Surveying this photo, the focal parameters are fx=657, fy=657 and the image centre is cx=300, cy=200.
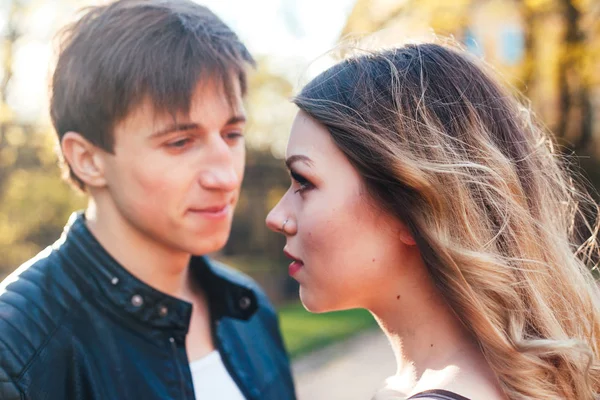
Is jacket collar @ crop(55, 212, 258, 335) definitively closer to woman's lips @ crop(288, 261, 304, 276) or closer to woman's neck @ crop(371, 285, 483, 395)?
woman's lips @ crop(288, 261, 304, 276)

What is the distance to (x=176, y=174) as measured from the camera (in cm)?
252

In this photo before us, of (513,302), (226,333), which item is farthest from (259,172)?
(513,302)

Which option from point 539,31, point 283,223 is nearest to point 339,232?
point 283,223

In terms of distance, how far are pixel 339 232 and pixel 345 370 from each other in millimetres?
6914

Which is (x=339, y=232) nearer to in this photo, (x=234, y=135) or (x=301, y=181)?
(x=301, y=181)

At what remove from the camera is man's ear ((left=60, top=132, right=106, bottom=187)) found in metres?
2.63

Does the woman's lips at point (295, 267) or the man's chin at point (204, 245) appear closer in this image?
the woman's lips at point (295, 267)

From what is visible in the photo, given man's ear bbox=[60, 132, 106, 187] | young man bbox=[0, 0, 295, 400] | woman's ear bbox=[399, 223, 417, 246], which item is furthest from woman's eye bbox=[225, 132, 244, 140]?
woman's ear bbox=[399, 223, 417, 246]

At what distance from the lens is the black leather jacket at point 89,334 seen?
2.15m

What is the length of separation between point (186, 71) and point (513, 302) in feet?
4.90

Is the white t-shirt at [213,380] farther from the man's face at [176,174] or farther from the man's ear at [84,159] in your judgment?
the man's ear at [84,159]

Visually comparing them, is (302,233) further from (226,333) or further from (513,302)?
(226,333)

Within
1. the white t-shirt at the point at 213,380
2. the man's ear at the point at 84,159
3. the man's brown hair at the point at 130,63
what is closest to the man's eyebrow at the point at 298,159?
the man's brown hair at the point at 130,63

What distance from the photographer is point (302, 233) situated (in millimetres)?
2131
